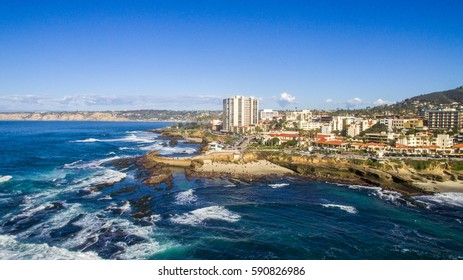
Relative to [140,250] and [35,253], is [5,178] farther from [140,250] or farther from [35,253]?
[140,250]

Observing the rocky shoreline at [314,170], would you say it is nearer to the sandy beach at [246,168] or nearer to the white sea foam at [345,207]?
the sandy beach at [246,168]

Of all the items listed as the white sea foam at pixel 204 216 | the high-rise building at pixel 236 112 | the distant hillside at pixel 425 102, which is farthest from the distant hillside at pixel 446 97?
the white sea foam at pixel 204 216

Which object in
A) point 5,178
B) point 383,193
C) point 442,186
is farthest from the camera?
point 5,178

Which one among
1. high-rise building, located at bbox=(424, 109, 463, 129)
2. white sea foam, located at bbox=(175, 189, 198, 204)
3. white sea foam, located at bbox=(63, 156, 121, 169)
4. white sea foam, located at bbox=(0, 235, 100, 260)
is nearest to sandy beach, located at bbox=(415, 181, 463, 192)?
white sea foam, located at bbox=(175, 189, 198, 204)

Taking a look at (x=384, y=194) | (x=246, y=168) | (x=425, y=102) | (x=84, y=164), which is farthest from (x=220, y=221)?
(x=425, y=102)

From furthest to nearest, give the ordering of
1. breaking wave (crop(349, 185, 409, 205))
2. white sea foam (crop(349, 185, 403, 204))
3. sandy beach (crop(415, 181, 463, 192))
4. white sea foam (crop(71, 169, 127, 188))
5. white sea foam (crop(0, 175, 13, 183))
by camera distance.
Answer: white sea foam (crop(0, 175, 13, 183))
white sea foam (crop(71, 169, 127, 188))
sandy beach (crop(415, 181, 463, 192))
white sea foam (crop(349, 185, 403, 204))
breaking wave (crop(349, 185, 409, 205))

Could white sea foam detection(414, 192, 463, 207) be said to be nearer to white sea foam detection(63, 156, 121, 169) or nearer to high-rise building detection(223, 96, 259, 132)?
white sea foam detection(63, 156, 121, 169)
